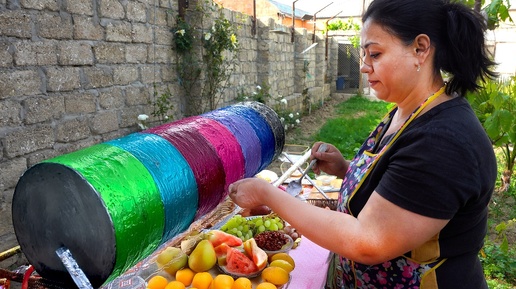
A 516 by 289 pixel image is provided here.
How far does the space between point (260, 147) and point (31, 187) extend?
1192 mm

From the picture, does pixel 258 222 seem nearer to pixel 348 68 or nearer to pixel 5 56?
pixel 5 56

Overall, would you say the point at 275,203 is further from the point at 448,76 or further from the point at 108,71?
the point at 108,71

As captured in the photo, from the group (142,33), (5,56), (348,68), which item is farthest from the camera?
(348,68)

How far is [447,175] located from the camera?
3.82 feet

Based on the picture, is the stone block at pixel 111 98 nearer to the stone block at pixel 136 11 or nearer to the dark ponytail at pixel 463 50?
the stone block at pixel 136 11

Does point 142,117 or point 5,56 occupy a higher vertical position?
point 5,56

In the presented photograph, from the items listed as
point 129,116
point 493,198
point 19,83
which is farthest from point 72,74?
point 493,198

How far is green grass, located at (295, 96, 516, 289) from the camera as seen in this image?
3738 millimetres

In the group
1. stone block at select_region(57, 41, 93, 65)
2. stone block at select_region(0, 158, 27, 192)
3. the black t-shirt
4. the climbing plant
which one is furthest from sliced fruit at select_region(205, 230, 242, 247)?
the climbing plant

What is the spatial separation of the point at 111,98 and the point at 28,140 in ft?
3.46

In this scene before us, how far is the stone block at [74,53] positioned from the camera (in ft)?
11.2

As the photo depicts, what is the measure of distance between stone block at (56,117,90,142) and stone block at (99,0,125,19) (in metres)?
0.98

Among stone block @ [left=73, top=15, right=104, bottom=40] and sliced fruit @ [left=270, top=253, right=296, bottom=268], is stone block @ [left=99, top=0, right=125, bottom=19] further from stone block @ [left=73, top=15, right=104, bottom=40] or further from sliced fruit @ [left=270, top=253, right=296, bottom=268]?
sliced fruit @ [left=270, top=253, right=296, bottom=268]

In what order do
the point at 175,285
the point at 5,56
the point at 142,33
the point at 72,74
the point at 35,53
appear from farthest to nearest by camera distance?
the point at 142,33 → the point at 72,74 → the point at 35,53 → the point at 5,56 → the point at 175,285
